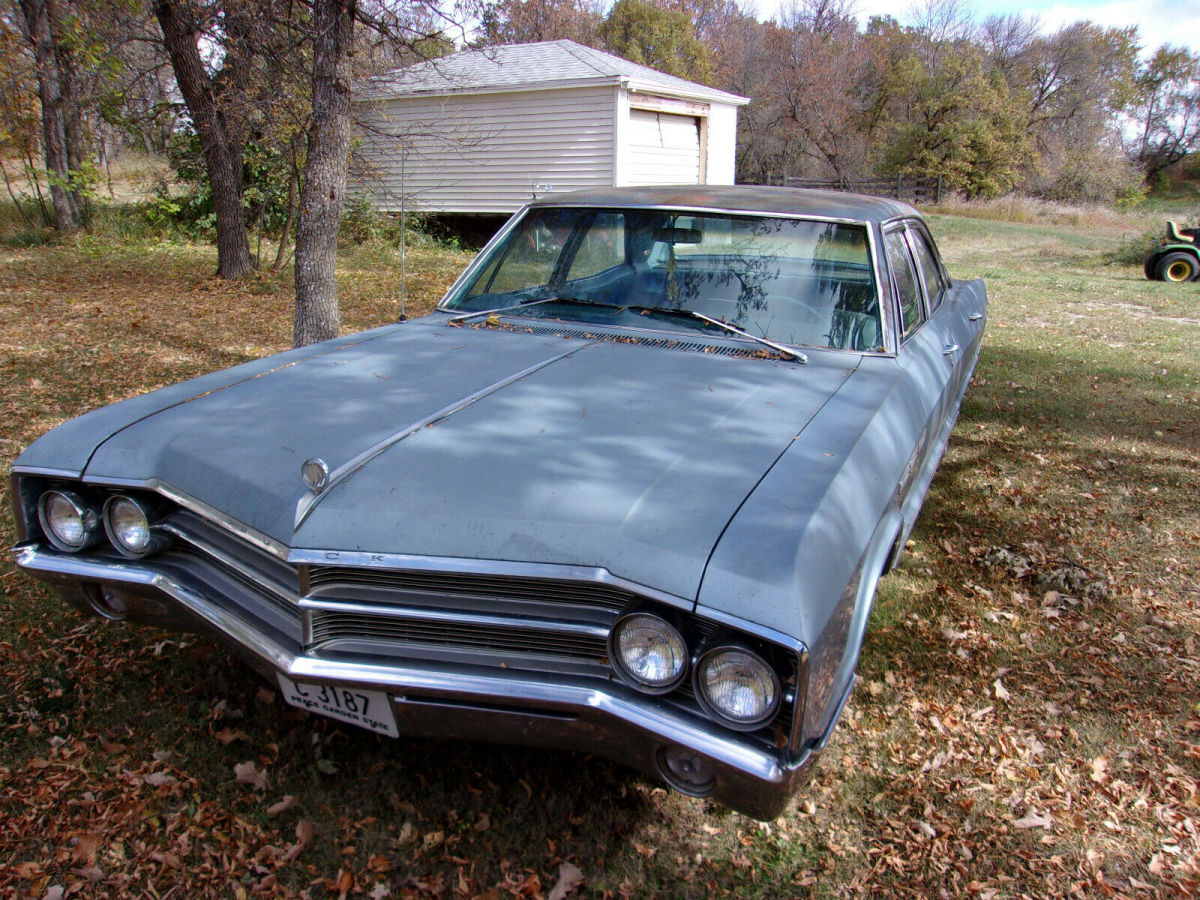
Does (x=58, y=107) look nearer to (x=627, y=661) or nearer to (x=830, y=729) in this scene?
(x=627, y=661)

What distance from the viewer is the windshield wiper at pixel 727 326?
312cm

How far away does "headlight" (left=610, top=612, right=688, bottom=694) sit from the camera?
1.86m

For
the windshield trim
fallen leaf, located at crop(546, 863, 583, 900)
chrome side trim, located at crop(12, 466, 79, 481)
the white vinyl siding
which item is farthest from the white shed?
fallen leaf, located at crop(546, 863, 583, 900)

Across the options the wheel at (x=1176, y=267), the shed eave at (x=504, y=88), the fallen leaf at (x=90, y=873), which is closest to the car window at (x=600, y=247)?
the fallen leaf at (x=90, y=873)

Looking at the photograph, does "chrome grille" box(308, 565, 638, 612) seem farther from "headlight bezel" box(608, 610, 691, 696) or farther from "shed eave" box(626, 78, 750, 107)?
"shed eave" box(626, 78, 750, 107)

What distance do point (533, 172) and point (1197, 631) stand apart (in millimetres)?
15514

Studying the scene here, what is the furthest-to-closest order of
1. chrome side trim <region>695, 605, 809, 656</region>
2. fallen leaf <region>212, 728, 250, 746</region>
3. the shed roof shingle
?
the shed roof shingle
fallen leaf <region>212, 728, 250, 746</region>
chrome side trim <region>695, 605, 809, 656</region>

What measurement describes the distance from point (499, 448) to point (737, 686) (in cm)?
94

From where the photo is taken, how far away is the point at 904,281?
3736 mm

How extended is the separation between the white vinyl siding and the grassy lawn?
13.4 metres

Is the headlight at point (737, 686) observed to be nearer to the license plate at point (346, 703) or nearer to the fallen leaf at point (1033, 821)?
the license plate at point (346, 703)

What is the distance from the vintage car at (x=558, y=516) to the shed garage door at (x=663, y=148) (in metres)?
13.6

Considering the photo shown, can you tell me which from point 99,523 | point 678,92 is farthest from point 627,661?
point 678,92

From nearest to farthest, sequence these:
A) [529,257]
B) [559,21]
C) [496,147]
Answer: [529,257] → [496,147] → [559,21]
